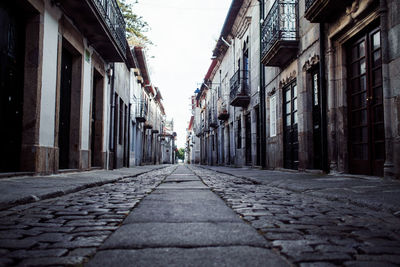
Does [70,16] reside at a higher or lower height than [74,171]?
higher

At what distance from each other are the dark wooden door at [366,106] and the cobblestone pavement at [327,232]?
338 cm

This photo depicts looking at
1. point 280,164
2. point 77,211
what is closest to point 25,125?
point 77,211

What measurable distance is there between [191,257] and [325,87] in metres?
7.20

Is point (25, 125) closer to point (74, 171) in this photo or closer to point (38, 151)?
point (38, 151)

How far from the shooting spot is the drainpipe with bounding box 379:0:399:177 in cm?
541

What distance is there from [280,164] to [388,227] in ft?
30.0

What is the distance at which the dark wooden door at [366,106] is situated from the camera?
6.14 m

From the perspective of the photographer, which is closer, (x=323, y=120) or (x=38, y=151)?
(x=38, y=151)

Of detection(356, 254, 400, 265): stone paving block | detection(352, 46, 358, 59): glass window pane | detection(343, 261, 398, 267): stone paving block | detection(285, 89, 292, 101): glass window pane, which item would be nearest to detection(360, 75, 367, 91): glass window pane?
detection(352, 46, 358, 59): glass window pane

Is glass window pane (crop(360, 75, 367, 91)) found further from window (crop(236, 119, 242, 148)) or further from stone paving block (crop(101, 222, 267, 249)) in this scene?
window (crop(236, 119, 242, 148))

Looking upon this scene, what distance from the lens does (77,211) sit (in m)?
2.87

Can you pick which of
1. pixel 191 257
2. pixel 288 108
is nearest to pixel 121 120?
pixel 288 108

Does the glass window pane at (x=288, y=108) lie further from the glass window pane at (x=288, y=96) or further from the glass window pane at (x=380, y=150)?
the glass window pane at (x=380, y=150)

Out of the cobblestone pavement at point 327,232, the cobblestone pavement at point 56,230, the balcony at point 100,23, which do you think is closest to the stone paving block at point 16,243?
the cobblestone pavement at point 56,230
